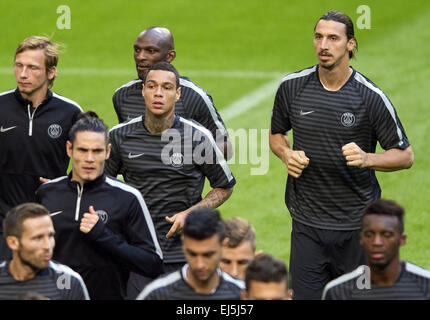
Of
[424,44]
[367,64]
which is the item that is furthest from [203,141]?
[424,44]

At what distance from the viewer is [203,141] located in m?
8.36

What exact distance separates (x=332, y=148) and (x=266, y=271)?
7.40 ft

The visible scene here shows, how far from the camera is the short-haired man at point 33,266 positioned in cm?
678

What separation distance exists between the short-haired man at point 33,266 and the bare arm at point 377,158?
231cm

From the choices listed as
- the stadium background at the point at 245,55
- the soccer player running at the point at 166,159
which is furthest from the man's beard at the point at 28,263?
the stadium background at the point at 245,55

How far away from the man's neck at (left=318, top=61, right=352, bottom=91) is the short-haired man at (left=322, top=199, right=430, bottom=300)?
71.1 inches

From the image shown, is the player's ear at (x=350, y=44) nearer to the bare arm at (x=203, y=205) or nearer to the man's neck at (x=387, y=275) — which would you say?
the bare arm at (x=203, y=205)

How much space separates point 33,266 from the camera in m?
6.80

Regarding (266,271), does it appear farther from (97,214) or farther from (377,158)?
(377,158)

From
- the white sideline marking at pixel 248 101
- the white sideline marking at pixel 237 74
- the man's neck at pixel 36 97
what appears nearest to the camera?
the man's neck at pixel 36 97

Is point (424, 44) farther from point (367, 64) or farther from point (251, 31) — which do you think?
point (251, 31)

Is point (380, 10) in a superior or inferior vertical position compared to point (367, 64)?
superior

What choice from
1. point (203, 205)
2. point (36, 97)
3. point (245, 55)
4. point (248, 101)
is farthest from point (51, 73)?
point (245, 55)

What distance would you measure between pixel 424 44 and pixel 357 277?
14.7 meters
